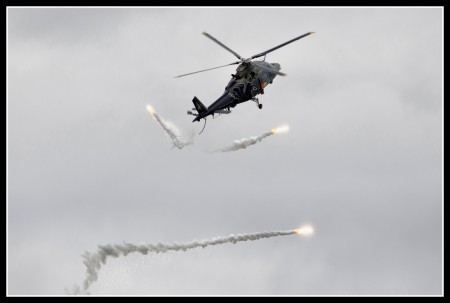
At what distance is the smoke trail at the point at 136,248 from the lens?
17100 cm

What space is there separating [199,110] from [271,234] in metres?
22.7

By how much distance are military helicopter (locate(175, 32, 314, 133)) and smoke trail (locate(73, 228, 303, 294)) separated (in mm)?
18345

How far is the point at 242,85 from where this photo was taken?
173875mm

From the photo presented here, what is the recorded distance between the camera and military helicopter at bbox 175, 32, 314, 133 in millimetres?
169250

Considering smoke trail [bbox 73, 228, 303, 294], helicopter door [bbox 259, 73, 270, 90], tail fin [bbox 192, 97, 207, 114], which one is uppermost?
tail fin [bbox 192, 97, 207, 114]

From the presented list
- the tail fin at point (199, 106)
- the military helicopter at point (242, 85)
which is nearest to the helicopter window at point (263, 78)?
the military helicopter at point (242, 85)

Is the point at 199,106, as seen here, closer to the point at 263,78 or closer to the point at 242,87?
the point at 242,87

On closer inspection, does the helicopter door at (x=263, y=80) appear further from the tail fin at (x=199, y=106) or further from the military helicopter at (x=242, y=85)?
the tail fin at (x=199, y=106)

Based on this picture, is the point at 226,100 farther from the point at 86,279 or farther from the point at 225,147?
the point at 86,279

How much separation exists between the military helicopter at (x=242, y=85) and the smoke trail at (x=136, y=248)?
722 inches

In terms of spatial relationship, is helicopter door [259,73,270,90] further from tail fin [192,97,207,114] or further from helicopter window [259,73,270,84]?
tail fin [192,97,207,114]

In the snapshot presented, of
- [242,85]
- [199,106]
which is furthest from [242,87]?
[199,106]

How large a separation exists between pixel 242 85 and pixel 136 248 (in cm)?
2553

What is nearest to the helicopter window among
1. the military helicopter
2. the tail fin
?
the military helicopter
